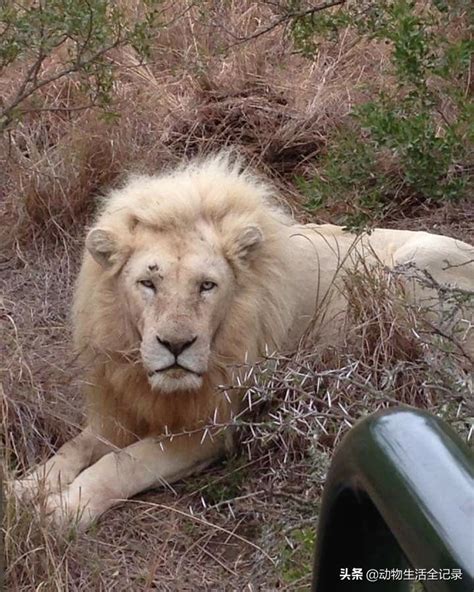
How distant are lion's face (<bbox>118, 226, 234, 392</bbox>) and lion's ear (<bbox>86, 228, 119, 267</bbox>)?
0.07m

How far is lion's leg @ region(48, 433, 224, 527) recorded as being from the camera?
3.50 meters

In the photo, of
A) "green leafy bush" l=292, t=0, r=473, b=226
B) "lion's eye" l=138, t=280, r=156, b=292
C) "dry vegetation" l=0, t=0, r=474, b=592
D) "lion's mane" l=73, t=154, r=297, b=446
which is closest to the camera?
"dry vegetation" l=0, t=0, r=474, b=592

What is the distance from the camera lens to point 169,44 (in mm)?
7980

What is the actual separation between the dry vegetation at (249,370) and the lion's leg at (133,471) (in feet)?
0.21

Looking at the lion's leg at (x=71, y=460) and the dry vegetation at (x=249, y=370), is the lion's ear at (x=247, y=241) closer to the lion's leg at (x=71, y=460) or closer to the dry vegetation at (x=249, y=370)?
the dry vegetation at (x=249, y=370)

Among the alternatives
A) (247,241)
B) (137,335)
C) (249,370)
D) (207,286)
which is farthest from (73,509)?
(247,241)

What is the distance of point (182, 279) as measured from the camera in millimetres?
3658

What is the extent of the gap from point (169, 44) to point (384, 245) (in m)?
3.81

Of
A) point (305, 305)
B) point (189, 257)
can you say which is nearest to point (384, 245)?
point (305, 305)

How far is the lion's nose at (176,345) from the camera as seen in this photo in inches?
138

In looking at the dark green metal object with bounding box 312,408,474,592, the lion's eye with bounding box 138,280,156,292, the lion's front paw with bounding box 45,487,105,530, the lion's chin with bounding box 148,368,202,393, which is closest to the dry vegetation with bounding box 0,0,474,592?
the lion's front paw with bounding box 45,487,105,530

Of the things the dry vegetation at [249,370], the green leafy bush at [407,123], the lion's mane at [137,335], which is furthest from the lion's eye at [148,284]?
the green leafy bush at [407,123]

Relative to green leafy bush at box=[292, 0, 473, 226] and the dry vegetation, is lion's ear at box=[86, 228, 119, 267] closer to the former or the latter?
the dry vegetation

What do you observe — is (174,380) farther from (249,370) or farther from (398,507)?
(398,507)
